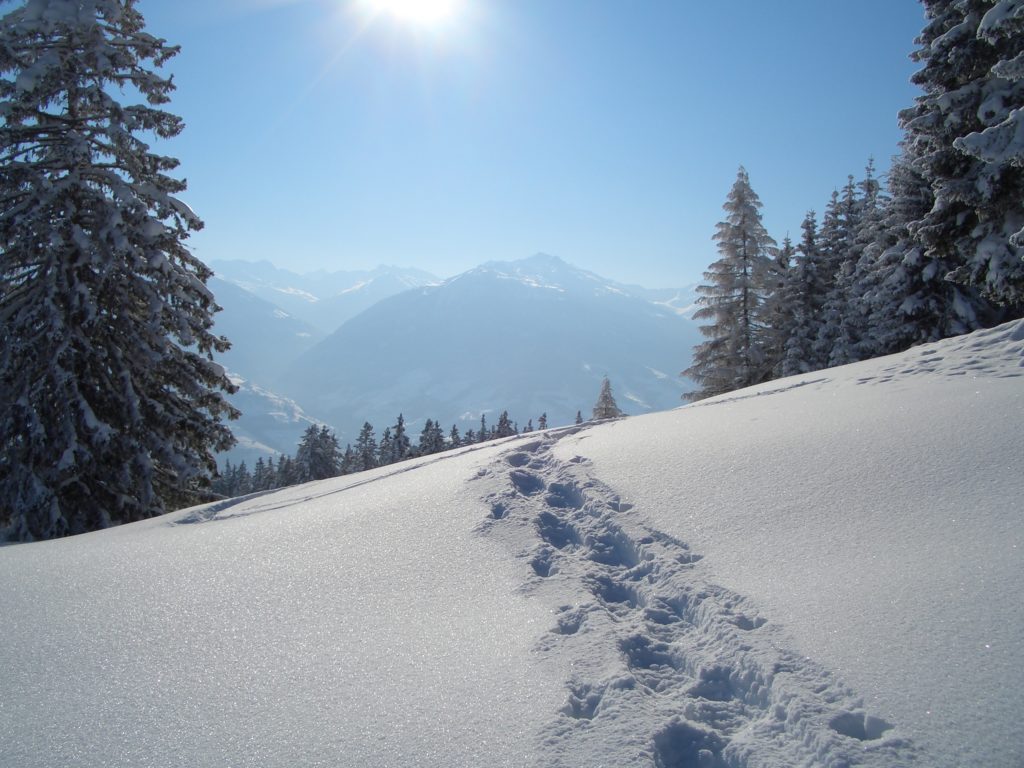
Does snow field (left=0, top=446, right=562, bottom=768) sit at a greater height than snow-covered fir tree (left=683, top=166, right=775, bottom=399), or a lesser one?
lesser

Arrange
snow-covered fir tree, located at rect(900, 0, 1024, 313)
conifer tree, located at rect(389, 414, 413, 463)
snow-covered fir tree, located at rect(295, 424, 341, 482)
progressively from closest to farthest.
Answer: snow-covered fir tree, located at rect(900, 0, 1024, 313) → snow-covered fir tree, located at rect(295, 424, 341, 482) → conifer tree, located at rect(389, 414, 413, 463)

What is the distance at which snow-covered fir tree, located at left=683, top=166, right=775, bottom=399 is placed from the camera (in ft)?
74.7

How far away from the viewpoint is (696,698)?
2266 millimetres

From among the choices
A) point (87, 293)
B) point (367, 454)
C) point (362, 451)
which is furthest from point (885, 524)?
point (362, 451)

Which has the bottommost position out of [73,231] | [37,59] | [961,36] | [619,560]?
[619,560]

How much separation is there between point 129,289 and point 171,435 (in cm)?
291

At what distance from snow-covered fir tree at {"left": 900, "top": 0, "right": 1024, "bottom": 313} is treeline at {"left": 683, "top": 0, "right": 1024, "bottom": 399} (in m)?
0.03

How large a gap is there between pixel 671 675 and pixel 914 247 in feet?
68.4

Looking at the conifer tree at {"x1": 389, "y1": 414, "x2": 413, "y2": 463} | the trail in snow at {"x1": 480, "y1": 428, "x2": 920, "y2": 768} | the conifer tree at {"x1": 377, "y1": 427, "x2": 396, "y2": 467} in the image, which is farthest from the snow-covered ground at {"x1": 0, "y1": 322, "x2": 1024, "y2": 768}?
the conifer tree at {"x1": 377, "y1": 427, "x2": 396, "y2": 467}

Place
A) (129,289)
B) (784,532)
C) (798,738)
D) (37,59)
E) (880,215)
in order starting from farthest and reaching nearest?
(880,215) → (129,289) → (37,59) → (784,532) → (798,738)

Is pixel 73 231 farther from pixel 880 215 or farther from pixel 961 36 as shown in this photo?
pixel 880 215

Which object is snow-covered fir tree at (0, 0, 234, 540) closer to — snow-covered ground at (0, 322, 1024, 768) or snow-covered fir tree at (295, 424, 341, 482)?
snow-covered ground at (0, 322, 1024, 768)

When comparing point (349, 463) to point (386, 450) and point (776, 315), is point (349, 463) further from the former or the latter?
point (776, 315)

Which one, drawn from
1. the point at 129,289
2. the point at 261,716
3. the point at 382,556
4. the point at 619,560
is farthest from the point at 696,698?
the point at 129,289
